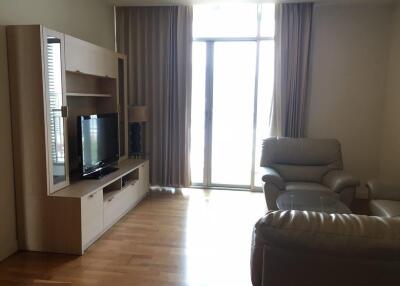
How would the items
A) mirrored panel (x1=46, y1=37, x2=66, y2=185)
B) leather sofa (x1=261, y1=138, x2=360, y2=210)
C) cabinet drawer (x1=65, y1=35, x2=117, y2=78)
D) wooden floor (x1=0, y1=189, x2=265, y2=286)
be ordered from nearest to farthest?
wooden floor (x1=0, y1=189, x2=265, y2=286) < mirrored panel (x1=46, y1=37, x2=66, y2=185) < cabinet drawer (x1=65, y1=35, x2=117, y2=78) < leather sofa (x1=261, y1=138, x2=360, y2=210)

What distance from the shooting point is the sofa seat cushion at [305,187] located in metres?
3.73

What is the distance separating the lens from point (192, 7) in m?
4.73

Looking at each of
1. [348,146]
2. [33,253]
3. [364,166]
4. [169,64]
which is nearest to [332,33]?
[348,146]

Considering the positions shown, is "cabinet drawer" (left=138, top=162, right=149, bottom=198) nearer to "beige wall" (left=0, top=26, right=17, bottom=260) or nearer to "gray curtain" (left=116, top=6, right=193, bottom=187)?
"gray curtain" (left=116, top=6, right=193, bottom=187)

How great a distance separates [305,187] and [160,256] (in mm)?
1813

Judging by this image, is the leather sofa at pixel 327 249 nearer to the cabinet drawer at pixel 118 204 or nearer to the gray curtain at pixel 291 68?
the cabinet drawer at pixel 118 204

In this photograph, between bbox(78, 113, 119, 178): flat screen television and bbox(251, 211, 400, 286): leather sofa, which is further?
bbox(78, 113, 119, 178): flat screen television

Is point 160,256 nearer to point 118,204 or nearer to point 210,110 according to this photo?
point 118,204

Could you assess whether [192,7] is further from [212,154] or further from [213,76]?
[212,154]

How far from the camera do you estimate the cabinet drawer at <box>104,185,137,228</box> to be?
351 cm

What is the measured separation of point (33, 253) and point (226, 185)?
2955 millimetres

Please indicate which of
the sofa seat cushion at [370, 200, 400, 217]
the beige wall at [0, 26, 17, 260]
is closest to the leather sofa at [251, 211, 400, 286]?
the sofa seat cushion at [370, 200, 400, 217]

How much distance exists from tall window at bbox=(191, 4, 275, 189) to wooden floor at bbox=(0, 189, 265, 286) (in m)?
1.02

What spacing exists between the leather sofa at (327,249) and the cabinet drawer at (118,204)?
2.54 m
